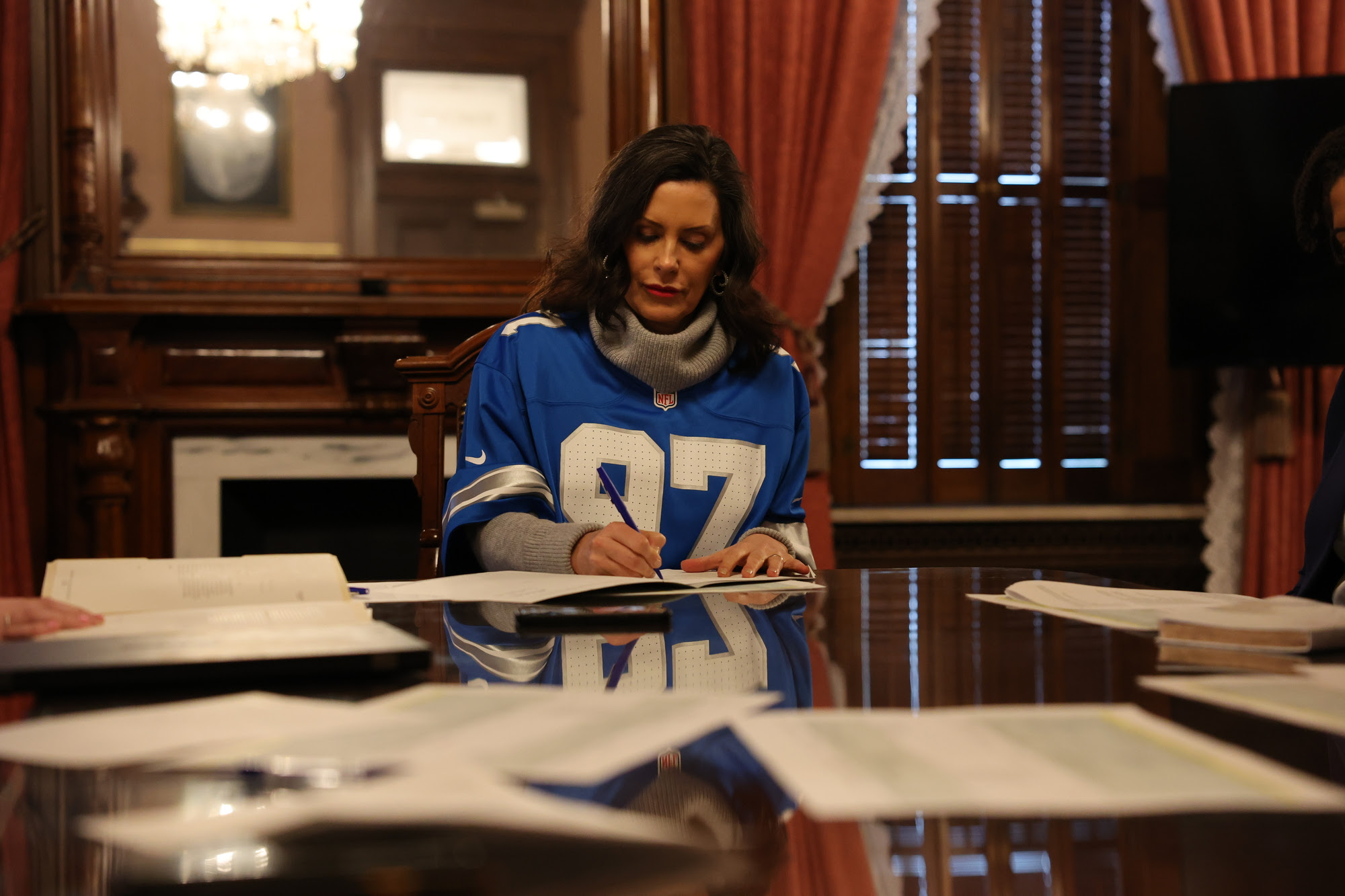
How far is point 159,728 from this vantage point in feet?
1.76

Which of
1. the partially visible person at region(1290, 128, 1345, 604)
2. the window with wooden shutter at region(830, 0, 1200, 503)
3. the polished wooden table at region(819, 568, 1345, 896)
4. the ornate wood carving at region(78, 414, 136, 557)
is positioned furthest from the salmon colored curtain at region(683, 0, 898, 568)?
the polished wooden table at region(819, 568, 1345, 896)

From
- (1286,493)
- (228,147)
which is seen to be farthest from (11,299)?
(1286,493)

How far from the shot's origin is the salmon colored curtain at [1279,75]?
3287 mm

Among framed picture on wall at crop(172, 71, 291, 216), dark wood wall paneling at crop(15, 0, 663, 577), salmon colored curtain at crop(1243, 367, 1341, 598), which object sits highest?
framed picture on wall at crop(172, 71, 291, 216)

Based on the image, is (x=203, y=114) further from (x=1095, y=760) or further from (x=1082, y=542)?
(x=1095, y=760)

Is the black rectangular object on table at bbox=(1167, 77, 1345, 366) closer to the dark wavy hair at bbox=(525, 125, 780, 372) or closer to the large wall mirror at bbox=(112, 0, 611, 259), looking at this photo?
the large wall mirror at bbox=(112, 0, 611, 259)

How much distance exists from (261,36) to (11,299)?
0.99 meters

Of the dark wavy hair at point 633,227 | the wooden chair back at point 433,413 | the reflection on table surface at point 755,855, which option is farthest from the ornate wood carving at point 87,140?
the reflection on table surface at point 755,855

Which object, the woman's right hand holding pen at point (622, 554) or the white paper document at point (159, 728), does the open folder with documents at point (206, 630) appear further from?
the woman's right hand holding pen at point (622, 554)

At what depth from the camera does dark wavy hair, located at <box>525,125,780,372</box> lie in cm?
172

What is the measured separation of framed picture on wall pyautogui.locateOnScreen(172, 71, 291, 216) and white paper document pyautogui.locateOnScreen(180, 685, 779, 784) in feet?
9.25

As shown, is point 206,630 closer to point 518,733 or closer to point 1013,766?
point 518,733

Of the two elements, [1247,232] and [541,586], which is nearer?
[541,586]

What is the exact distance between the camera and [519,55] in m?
3.25
